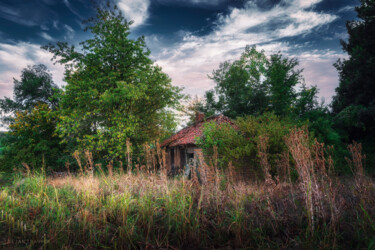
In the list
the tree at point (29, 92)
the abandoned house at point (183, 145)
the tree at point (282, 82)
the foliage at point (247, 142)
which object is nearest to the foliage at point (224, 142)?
the foliage at point (247, 142)

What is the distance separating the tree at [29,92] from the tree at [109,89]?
9.49 meters

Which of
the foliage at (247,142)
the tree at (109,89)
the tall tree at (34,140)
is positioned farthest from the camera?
the tall tree at (34,140)

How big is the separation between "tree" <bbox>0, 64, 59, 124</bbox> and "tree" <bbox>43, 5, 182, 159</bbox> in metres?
9.49

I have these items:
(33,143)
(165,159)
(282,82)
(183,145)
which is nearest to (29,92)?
(33,143)

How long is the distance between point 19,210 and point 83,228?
2.15 m

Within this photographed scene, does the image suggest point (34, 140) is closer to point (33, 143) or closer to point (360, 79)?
point (33, 143)

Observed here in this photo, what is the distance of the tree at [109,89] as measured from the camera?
12195mm

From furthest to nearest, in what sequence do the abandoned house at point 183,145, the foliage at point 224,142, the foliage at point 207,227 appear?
the abandoned house at point 183,145, the foliage at point 224,142, the foliage at point 207,227

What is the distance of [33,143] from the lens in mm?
14523

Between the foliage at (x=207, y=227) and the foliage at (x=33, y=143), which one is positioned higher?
the foliage at (x=33, y=143)

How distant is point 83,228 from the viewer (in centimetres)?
291

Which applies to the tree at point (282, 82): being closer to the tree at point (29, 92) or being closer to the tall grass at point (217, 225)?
the tall grass at point (217, 225)

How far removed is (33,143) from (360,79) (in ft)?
91.4

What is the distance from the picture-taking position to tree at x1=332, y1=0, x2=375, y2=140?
14.2 metres
